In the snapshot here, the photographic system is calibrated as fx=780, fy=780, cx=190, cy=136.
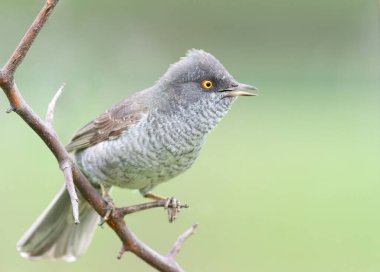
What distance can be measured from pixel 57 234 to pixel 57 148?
56.7 inches

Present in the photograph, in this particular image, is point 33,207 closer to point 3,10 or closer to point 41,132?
point 3,10

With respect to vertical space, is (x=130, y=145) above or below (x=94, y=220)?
above

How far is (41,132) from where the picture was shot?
8.89ft

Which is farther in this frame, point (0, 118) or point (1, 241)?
point (0, 118)

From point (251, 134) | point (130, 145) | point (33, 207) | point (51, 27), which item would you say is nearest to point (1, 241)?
point (33, 207)

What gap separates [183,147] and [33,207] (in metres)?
4.42

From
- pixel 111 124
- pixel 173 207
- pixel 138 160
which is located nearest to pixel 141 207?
pixel 173 207

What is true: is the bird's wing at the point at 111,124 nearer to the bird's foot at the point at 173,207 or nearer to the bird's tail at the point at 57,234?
the bird's tail at the point at 57,234

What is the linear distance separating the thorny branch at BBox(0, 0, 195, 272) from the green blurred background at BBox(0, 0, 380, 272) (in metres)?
3.19

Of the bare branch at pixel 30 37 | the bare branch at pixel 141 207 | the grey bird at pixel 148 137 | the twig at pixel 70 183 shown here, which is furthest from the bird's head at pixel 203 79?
the bare branch at pixel 30 37

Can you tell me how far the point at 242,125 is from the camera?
38.2 ft

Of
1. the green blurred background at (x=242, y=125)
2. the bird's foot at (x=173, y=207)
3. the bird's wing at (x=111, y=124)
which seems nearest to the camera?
the bird's foot at (x=173, y=207)

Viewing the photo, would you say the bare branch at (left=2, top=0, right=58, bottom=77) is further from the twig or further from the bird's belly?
the bird's belly

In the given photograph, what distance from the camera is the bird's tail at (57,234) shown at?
4016 mm
